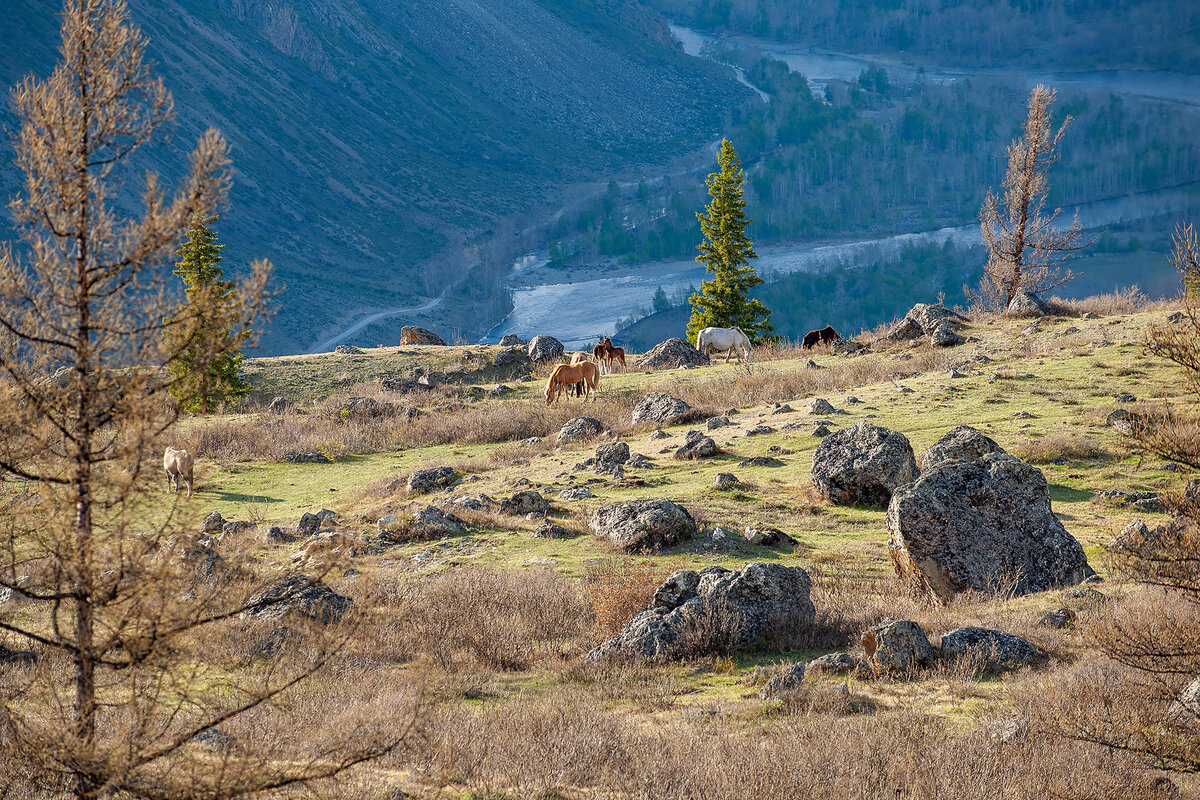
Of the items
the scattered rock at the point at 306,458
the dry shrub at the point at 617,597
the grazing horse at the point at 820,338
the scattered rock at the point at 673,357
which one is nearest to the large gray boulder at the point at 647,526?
the dry shrub at the point at 617,597

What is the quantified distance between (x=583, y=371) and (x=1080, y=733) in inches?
922

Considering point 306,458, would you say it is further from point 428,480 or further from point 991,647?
point 991,647

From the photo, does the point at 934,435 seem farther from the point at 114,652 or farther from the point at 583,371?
the point at 114,652

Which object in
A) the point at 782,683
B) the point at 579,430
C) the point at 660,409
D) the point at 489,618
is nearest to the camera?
the point at 782,683

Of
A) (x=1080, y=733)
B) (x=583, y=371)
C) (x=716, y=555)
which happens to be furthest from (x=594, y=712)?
(x=583, y=371)

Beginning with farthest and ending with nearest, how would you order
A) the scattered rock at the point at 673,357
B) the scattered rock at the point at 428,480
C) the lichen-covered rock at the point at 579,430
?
the scattered rock at the point at 673,357, the lichen-covered rock at the point at 579,430, the scattered rock at the point at 428,480

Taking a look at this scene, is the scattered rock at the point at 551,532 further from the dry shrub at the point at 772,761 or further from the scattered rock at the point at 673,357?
the scattered rock at the point at 673,357

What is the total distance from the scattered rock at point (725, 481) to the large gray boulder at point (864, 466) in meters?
1.65

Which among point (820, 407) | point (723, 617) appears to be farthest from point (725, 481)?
point (723, 617)

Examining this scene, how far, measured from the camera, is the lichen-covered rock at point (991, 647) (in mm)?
9625

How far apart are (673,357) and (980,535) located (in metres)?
27.3

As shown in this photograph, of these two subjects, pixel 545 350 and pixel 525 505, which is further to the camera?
pixel 545 350

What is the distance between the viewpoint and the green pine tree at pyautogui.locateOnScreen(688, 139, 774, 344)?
51656 mm

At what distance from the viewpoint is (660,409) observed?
27328 millimetres
